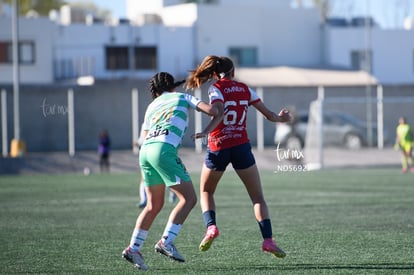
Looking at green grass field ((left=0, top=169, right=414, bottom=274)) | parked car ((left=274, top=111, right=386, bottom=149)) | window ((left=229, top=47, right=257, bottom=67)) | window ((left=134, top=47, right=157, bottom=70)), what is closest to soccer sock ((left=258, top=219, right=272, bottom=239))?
green grass field ((left=0, top=169, right=414, bottom=274))

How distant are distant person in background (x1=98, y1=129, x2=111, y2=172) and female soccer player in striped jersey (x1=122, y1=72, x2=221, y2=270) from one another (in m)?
25.5

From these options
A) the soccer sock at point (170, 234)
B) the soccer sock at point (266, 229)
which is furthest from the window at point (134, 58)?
the soccer sock at point (170, 234)

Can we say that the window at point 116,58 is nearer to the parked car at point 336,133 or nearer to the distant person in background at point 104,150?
the parked car at point 336,133

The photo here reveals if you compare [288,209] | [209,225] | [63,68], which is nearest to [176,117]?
[209,225]

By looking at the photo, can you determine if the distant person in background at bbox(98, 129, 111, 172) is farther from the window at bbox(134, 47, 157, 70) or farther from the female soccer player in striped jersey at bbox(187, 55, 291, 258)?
the female soccer player in striped jersey at bbox(187, 55, 291, 258)

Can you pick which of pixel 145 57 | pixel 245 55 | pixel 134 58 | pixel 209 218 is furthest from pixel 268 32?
pixel 209 218

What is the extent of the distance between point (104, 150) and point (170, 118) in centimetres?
2610

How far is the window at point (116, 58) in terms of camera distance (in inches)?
2355

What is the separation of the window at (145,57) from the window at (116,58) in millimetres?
682

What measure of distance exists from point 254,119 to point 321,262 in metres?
32.8

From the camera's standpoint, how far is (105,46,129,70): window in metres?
59.8

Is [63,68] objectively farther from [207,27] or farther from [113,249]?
[113,249]

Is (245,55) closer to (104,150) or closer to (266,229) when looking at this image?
(104,150)

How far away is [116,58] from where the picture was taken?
60.3 metres
